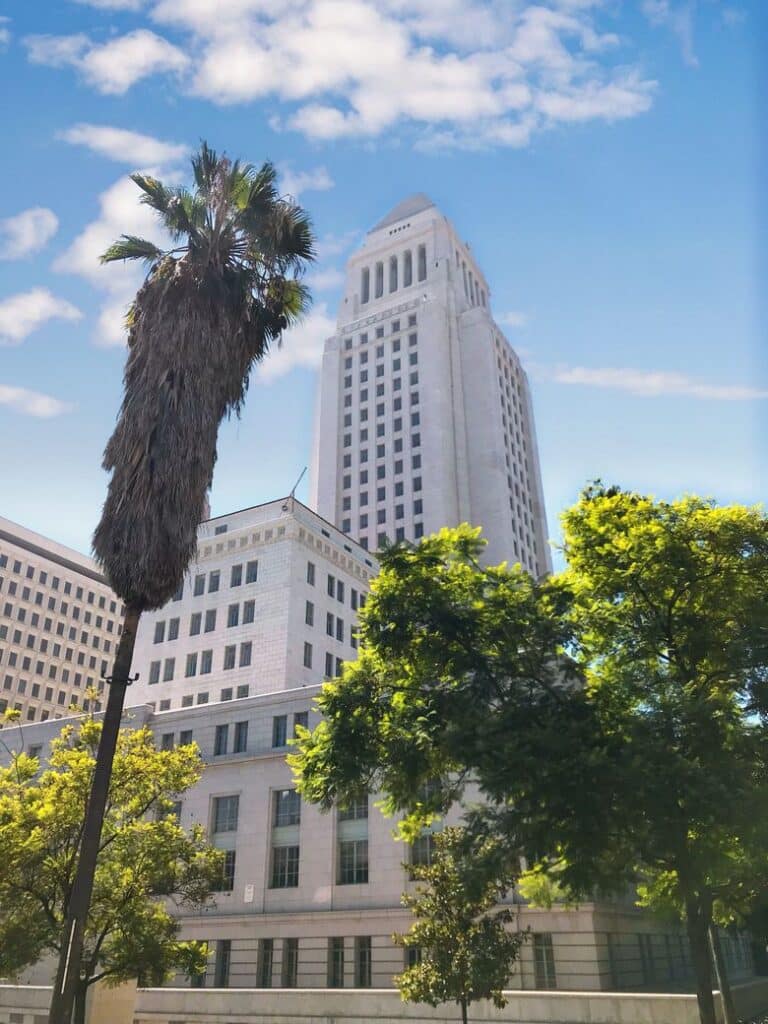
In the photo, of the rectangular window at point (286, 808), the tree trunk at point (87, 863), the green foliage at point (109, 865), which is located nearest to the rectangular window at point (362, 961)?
the rectangular window at point (286, 808)

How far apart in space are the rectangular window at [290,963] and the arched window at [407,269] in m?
92.5

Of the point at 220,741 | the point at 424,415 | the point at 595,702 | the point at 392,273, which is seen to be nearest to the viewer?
the point at 595,702

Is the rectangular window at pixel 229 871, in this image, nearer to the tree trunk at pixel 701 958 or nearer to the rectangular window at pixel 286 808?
the rectangular window at pixel 286 808

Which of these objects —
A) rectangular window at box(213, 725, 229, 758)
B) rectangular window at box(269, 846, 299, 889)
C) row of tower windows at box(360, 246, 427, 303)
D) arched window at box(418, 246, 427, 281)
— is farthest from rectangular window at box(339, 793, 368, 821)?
arched window at box(418, 246, 427, 281)

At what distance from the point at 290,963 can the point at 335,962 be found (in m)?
2.55

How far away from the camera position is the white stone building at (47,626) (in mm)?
111938

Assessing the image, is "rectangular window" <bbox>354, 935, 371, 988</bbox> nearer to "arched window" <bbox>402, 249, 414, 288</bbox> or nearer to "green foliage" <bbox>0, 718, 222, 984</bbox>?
"green foliage" <bbox>0, 718, 222, 984</bbox>

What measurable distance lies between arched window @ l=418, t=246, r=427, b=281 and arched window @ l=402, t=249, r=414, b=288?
3.94 ft

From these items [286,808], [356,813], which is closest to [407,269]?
[286,808]

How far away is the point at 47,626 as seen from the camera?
118 meters

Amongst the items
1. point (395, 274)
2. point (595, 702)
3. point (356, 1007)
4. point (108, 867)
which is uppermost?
point (395, 274)

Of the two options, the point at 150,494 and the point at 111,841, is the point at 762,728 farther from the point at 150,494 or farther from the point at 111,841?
the point at 111,841

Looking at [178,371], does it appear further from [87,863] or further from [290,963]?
[290,963]

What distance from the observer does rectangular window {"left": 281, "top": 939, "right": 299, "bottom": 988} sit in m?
39.1
